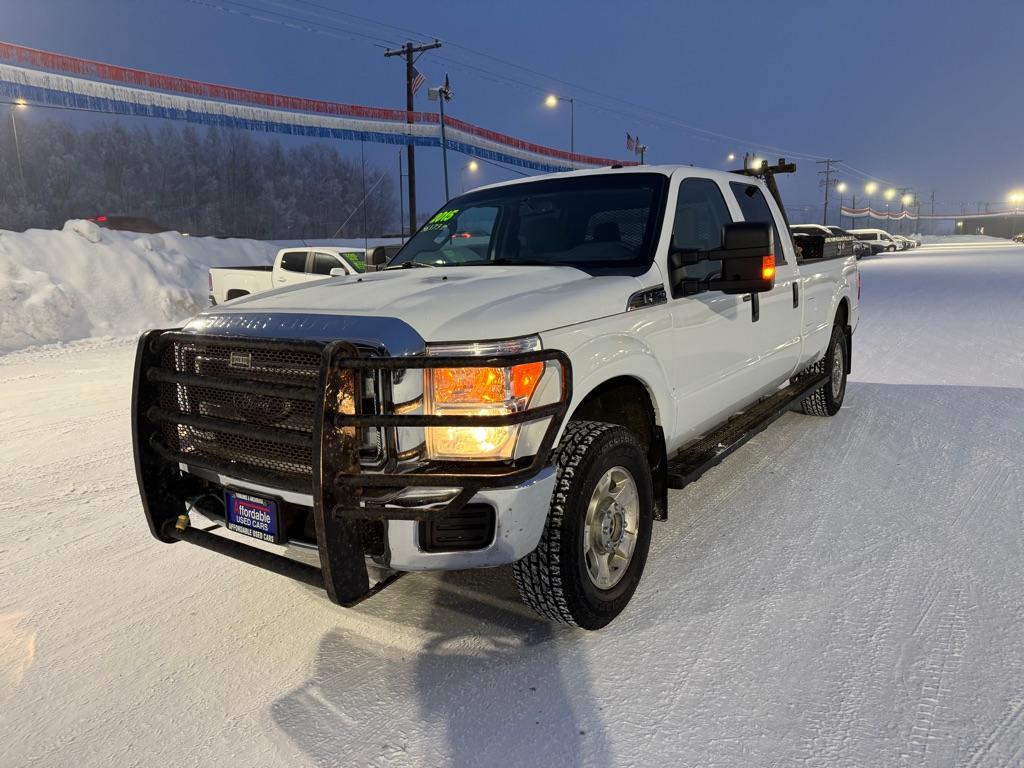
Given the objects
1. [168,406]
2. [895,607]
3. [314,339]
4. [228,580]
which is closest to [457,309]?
[314,339]

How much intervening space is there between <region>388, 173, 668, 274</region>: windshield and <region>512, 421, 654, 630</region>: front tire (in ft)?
3.15

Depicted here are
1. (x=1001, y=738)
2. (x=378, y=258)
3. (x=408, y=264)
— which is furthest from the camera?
(x=378, y=258)

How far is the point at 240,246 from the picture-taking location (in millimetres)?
23016

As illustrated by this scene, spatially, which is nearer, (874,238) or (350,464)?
(350,464)

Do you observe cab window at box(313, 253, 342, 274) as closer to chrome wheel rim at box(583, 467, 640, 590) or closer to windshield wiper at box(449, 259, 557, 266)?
windshield wiper at box(449, 259, 557, 266)

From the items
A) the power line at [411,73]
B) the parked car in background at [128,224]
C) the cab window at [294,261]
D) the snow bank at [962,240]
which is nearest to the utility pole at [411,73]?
the power line at [411,73]

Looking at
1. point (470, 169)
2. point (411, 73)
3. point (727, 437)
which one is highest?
point (411, 73)

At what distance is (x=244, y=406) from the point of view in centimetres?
292

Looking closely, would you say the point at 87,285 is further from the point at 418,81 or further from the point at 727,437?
the point at 418,81

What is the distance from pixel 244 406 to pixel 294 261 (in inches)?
463

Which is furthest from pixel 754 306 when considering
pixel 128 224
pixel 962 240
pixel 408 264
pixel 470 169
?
pixel 962 240

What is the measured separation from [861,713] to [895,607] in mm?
842

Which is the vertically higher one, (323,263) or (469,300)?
(323,263)

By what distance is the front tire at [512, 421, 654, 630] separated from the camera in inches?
113
